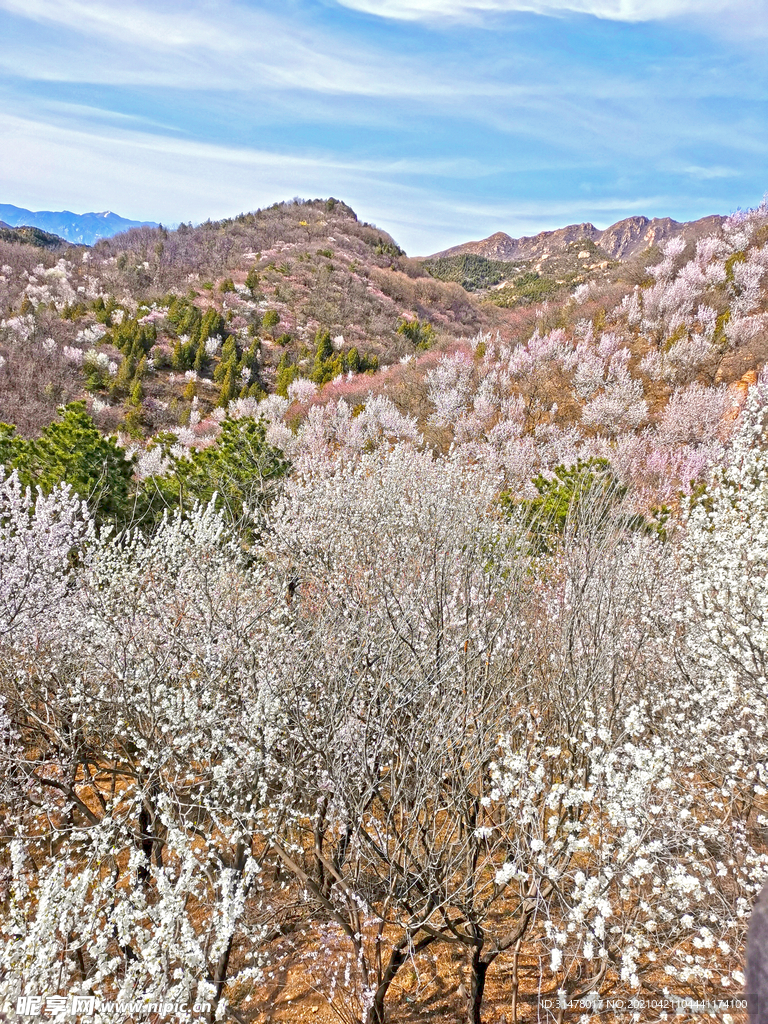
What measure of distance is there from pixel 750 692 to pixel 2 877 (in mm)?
6974

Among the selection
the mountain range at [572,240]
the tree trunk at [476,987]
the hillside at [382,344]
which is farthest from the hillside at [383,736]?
the mountain range at [572,240]

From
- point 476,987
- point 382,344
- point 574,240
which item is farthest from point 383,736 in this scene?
point 574,240

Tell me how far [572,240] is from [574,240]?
3171mm

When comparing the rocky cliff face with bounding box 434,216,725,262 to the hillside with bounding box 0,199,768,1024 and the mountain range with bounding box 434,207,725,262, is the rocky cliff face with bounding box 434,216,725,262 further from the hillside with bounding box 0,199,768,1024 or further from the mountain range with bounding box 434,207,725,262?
the hillside with bounding box 0,199,768,1024

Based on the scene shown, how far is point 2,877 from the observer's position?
5.39m

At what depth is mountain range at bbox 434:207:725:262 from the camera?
94.7 m

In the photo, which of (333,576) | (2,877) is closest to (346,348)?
(333,576)

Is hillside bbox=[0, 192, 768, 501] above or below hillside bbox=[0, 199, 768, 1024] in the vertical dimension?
above

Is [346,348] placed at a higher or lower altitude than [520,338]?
higher

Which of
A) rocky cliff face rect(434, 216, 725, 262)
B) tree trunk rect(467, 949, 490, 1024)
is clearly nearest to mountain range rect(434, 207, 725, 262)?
rocky cliff face rect(434, 216, 725, 262)

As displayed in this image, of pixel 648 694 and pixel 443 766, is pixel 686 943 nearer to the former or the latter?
pixel 648 694

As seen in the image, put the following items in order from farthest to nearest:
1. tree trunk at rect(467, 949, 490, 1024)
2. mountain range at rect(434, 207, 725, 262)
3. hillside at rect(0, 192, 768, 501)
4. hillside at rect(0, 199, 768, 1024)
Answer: mountain range at rect(434, 207, 725, 262) → hillside at rect(0, 192, 768, 501) → tree trunk at rect(467, 949, 490, 1024) → hillside at rect(0, 199, 768, 1024)

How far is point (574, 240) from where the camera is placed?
100 meters

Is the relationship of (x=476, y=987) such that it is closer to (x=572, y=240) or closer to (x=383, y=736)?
(x=383, y=736)
